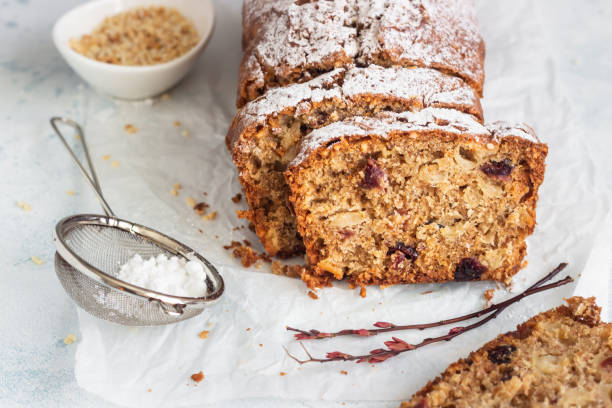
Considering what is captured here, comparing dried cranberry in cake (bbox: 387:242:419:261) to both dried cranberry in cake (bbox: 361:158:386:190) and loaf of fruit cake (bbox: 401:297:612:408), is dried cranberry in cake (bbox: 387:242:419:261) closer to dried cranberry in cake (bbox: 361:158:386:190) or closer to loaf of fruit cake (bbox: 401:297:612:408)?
dried cranberry in cake (bbox: 361:158:386:190)

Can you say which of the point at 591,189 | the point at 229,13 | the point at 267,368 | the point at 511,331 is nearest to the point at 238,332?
the point at 267,368

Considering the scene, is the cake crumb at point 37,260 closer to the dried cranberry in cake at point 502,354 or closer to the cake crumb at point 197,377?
the cake crumb at point 197,377

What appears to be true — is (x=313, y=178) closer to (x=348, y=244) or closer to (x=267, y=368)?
(x=348, y=244)

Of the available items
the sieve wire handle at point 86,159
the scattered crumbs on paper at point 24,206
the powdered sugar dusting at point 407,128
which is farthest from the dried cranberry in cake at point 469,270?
the scattered crumbs on paper at point 24,206

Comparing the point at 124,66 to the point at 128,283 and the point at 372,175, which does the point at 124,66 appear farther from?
the point at 372,175

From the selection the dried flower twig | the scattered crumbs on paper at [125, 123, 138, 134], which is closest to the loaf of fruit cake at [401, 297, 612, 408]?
the dried flower twig

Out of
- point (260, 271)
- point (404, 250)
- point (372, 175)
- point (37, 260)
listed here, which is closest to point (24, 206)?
point (37, 260)
